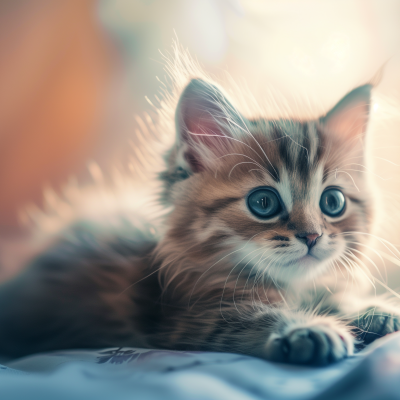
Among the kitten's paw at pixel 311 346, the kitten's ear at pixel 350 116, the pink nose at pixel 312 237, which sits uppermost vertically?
the kitten's ear at pixel 350 116

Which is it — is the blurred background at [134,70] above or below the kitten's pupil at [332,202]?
above

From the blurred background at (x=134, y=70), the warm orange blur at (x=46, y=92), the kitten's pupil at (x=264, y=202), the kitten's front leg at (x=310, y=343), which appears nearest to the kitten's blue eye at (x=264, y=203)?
the kitten's pupil at (x=264, y=202)

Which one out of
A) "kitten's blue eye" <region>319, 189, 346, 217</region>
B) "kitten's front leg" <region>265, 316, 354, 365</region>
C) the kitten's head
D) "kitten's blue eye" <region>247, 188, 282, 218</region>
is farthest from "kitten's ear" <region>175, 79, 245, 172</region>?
"kitten's front leg" <region>265, 316, 354, 365</region>

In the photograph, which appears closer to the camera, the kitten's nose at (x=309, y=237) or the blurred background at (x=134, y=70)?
the kitten's nose at (x=309, y=237)

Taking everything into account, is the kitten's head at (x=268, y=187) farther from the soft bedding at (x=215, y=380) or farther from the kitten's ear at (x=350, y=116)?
the soft bedding at (x=215, y=380)

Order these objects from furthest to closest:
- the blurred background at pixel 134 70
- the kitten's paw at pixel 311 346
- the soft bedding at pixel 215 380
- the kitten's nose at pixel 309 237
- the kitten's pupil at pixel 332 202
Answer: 1. the blurred background at pixel 134 70
2. the kitten's pupil at pixel 332 202
3. the kitten's nose at pixel 309 237
4. the kitten's paw at pixel 311 346
5. the soft bedding at pixel 215 380

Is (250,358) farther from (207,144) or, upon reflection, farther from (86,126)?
(86,126)

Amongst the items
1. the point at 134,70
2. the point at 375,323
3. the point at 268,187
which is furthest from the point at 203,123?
the point at 375,323

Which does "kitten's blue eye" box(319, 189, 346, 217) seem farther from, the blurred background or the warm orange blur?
the warm orange blur
